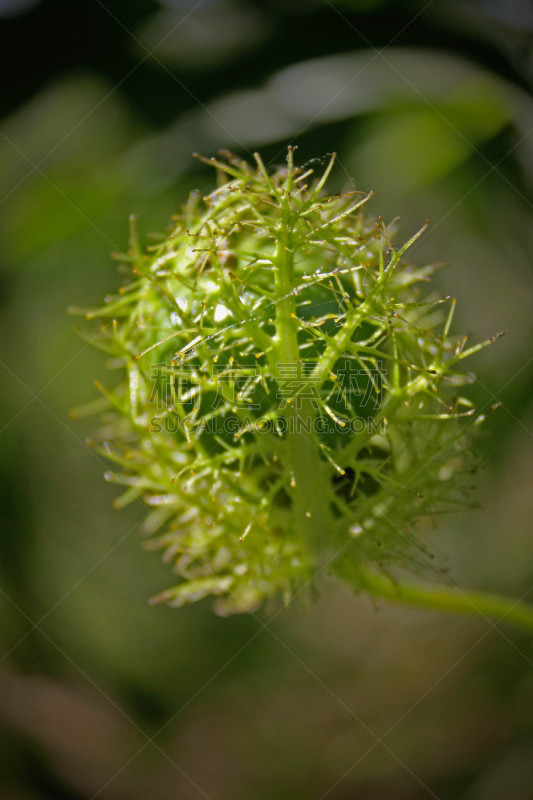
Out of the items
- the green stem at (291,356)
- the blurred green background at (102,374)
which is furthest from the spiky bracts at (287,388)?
the blurred green background at (102,374)

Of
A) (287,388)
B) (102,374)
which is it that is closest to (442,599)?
(287,388)

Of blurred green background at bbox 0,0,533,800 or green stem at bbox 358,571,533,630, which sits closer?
green stem at bbox 358,571,533,630

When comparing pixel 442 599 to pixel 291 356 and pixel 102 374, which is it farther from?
pixel 102 374

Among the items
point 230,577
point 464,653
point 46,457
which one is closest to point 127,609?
point 46,457

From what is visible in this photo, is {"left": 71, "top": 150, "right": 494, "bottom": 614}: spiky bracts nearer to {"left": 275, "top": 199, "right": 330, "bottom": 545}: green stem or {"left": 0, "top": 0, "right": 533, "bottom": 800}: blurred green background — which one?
{"left": 275, "top": 199, "right": 330, "bottom": 545}: green stem

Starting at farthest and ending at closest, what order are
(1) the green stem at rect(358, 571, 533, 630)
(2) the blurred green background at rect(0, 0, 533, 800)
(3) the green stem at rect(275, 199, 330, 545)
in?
1. (2) the blurred green background at rect(0, 0, 533, 800)
2. (1) the green stem at rect(358, 571, 533, 630)
3. (3) the green stem at rect(275, 199, 330, 545)

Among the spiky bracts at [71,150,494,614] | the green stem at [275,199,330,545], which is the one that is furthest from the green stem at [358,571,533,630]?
the green stem at [275,199,330,545]

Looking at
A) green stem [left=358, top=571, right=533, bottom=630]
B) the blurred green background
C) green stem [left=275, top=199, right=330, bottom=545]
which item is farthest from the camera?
the blurred green background
